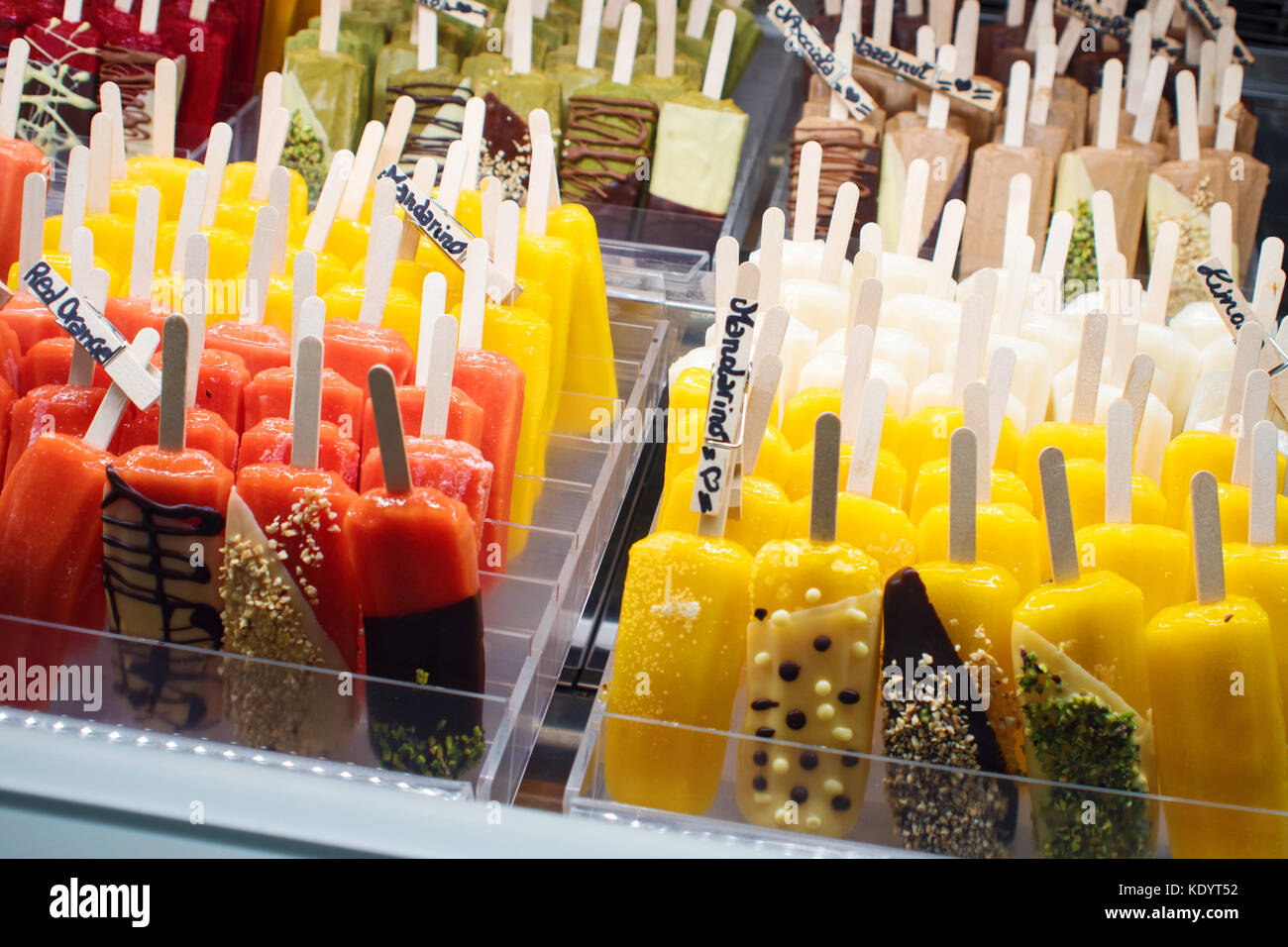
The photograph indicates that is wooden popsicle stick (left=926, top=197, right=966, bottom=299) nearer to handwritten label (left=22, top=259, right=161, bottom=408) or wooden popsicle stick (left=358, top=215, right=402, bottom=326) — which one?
wooden popsicle stick (left=358, top=215, right=402, bottom=326)

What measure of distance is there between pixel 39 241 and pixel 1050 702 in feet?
4.82

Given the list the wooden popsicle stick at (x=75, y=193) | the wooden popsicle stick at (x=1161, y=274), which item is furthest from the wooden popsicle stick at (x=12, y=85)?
the wooden popsicle stick at (x=1161, y=274)

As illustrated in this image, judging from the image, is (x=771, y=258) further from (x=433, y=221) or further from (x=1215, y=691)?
(x=1215, y=691)

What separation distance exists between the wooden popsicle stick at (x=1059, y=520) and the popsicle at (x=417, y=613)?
2.10 ft

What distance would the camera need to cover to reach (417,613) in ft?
4.47

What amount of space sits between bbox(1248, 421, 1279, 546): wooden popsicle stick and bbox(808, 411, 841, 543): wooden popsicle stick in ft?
1.60

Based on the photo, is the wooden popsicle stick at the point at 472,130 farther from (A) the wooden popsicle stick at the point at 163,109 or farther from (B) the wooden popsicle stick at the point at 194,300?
(B) the wooden popsicle stick at the point at 194,300

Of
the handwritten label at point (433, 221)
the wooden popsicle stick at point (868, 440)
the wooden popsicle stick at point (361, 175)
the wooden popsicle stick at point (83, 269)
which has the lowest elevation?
the wooden popsicle stick at point (868, 440)

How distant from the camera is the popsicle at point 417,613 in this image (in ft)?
4.32

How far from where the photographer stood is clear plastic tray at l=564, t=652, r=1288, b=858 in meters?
1.24

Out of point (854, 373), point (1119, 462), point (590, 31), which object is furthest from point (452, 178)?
point (1119, 462)

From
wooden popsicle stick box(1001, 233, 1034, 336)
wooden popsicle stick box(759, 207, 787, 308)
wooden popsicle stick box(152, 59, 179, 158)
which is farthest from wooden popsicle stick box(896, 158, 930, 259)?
wooden popsicle stick box(152, 59, 179, 158)

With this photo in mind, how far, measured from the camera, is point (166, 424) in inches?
55.0

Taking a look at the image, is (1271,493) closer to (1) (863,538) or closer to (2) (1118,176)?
(1) (863,538)
